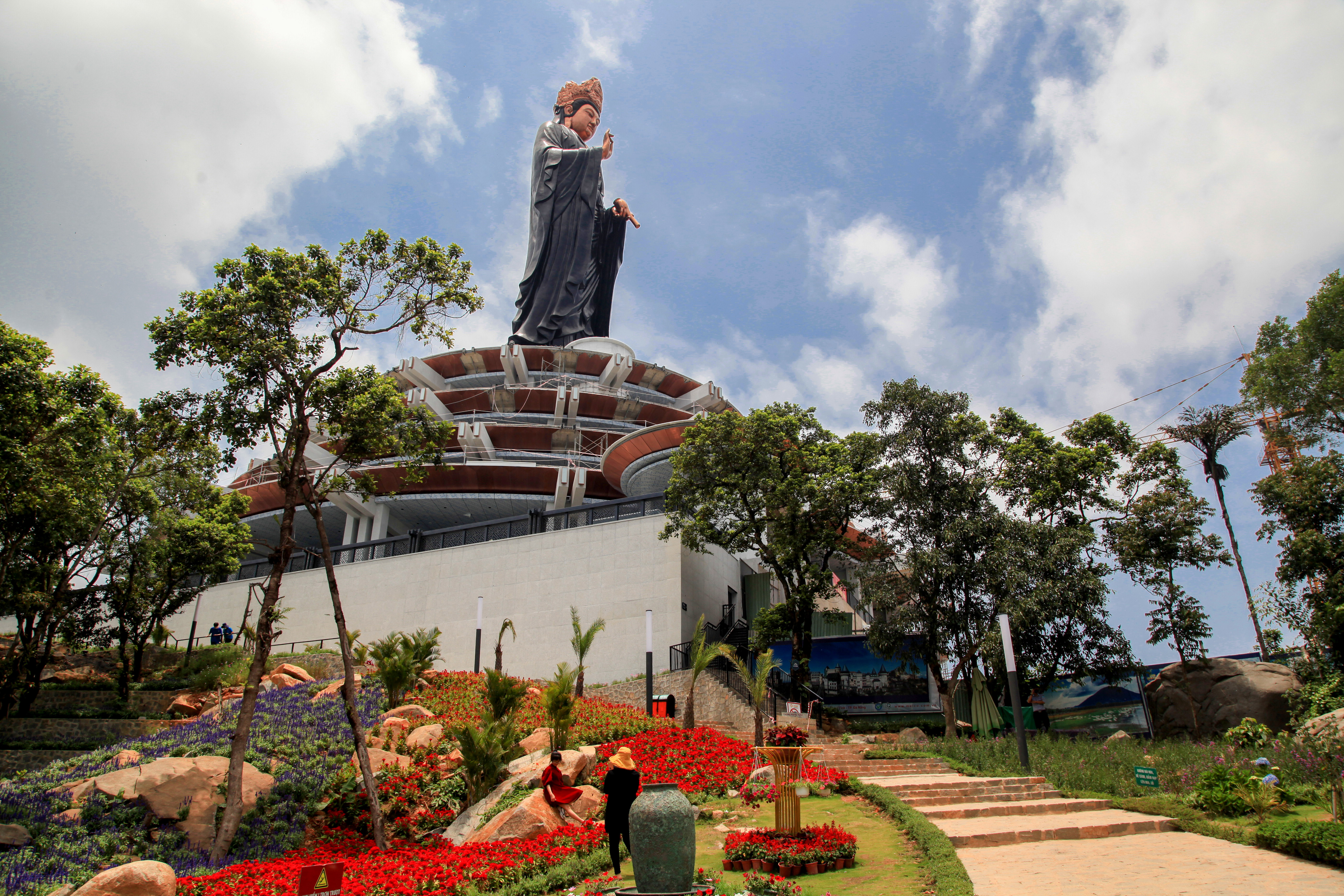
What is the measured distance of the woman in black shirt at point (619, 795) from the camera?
8.66 meters

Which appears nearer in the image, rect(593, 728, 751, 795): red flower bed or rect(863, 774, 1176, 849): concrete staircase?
rect(863, 774, 1176, 849): concrete staircase

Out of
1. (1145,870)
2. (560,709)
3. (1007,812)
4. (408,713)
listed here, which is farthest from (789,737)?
(408,713)

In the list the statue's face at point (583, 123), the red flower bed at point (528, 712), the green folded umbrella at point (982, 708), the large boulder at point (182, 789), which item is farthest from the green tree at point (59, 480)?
the statue's face at point (583, 123)

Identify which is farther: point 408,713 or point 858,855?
point 408,713

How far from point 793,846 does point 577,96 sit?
185ft

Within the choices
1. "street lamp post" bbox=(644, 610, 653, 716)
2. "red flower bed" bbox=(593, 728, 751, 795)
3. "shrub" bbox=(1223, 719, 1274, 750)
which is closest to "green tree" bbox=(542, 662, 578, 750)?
"red flower bed" bbox=(593, 728, 751, 795)

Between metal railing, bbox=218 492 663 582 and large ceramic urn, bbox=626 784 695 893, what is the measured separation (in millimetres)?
19713

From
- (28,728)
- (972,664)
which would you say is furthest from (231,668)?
(972,664)

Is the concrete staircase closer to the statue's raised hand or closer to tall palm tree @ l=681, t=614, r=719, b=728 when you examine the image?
tall palm tree @ l=681, t=614, r=719, b=728

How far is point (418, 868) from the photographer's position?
9414 millimetres

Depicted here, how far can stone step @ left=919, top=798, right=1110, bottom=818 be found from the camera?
1190 cm

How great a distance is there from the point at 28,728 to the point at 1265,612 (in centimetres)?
3414

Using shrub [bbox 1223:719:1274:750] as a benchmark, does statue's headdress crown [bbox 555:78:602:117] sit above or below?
above

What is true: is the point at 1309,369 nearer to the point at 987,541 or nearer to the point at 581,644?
the point at 987,541
